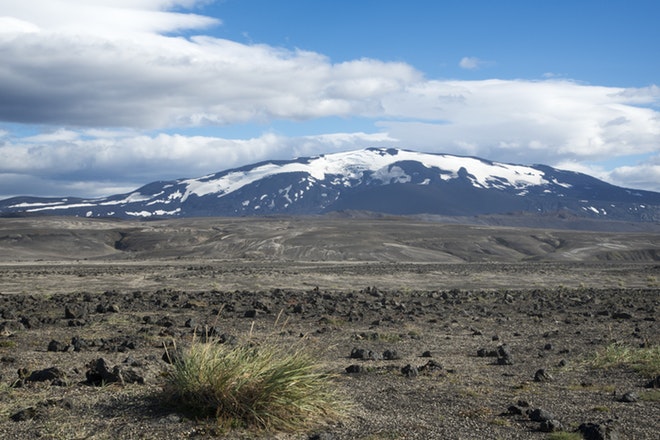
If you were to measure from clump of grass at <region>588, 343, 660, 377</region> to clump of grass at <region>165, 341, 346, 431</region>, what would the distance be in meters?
6.64

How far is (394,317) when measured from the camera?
75.9ft

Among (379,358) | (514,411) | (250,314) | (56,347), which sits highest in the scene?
(514,411)

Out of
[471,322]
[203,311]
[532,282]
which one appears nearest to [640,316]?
[471,322]

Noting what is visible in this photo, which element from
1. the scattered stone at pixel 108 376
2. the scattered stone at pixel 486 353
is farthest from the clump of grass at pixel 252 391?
the scattered stone at pixel 486 353

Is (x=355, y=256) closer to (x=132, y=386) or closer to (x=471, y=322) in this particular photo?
(x=471, y=322)

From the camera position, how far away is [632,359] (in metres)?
14.2

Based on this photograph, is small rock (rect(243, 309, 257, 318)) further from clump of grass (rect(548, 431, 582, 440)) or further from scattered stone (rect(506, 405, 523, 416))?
clump of grass (rect(548, 431, 582, 440))

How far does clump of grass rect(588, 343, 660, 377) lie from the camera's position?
13.2 metres

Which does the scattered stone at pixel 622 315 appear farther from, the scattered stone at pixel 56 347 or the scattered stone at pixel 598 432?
the scattered stone at pixel 56 347

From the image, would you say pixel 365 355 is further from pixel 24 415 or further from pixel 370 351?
pixel 24 415

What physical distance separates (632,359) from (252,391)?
8.69 m

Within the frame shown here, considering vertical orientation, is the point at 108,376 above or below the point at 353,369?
above

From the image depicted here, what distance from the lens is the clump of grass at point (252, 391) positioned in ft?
28.8

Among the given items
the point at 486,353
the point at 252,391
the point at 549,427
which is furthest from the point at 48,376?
the point at 486,353
